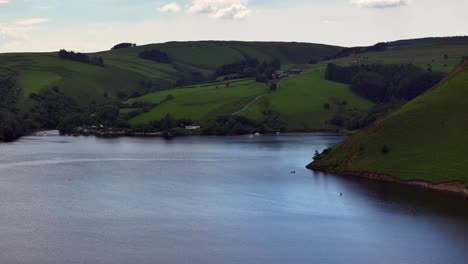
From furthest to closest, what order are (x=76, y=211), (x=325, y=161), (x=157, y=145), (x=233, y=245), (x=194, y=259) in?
(x=157, y=145), (x=325, y=161), (x=76, y=211), (x=233, y=245), (x=194, y=259)

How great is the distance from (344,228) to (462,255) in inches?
602

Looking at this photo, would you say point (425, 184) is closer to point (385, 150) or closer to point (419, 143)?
point (419, 143)

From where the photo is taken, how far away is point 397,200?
99875 mm

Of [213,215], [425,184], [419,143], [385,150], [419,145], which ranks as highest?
[419,143]

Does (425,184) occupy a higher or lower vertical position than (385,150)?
lower

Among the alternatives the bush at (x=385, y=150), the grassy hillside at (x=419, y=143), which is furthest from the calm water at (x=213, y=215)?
the bush at (x=385, y=150)

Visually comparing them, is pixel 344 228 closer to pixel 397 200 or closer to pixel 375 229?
pixel 375 229

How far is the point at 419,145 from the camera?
120 m

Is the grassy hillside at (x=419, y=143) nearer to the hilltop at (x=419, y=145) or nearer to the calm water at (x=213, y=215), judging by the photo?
the hilltop at (x=419, y=145)

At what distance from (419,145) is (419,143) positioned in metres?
0.78

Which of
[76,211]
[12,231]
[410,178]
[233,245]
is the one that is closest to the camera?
[233,245]

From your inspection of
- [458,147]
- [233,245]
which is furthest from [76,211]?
[458,147]

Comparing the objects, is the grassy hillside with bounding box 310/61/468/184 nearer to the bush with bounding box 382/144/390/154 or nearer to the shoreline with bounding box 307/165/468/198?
the bush with bounding box 382/144/390/154

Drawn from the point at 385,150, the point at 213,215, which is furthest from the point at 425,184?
the point at 213,215
